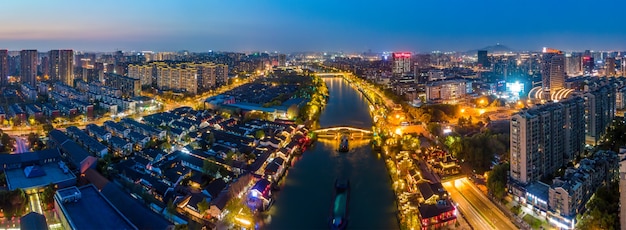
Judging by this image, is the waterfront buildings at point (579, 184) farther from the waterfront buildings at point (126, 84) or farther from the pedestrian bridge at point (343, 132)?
the waterfront buildings at point (126, 84)

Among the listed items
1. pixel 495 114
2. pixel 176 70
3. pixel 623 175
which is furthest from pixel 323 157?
pixel 176 70

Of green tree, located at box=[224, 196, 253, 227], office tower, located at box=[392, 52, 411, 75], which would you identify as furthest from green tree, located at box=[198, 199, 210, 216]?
office tower, located at box=[392, 52, 411, 75]

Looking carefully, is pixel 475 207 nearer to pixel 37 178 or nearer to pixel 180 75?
pixel 37 178

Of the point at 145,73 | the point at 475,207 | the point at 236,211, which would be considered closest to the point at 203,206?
the point at 236,211

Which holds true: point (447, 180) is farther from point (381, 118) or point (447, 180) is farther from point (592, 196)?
point (381, 118)

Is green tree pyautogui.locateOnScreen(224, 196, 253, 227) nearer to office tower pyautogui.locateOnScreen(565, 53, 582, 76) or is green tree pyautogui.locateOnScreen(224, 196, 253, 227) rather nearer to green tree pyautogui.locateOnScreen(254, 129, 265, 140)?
green tree pyautogui.locateOnScreen(254, 129, 265, 140)

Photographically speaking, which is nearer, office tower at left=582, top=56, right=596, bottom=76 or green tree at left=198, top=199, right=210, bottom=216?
green tree at left=198, top=199, right=210, bottom=216
